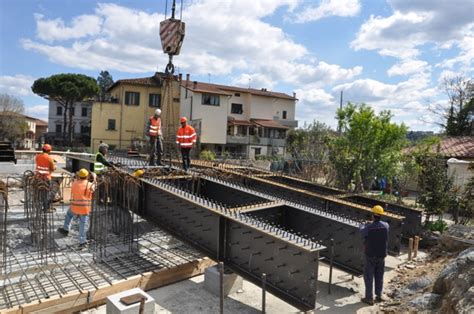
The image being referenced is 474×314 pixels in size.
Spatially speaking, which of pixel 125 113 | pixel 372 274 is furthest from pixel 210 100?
pixel 372 274

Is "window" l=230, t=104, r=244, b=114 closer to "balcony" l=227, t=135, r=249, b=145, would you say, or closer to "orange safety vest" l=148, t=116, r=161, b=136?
"balcony" l=227, t=135, r=249, b=145

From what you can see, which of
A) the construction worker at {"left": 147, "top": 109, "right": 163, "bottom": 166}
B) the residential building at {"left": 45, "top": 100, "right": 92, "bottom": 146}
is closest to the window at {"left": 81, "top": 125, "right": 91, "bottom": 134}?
the residential building at {"left": 45, "top": 100, "right": 92, "bottom": 146}

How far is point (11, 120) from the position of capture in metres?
46.4

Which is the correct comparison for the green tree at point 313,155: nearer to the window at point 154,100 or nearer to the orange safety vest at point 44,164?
the orange safety vest at point 44,164

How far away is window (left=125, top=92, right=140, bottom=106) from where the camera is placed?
127 feet

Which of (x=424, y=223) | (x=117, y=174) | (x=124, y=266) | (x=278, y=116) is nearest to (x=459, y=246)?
(x=424, y=223)

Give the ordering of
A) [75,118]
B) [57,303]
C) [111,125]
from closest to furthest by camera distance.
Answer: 1. [57,303]
2. [111,125]
3. [75,118]

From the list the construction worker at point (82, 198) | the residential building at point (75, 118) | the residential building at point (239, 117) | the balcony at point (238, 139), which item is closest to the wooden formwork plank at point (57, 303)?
the construction worker at point (82, 198)

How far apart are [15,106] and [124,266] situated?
53087 mm

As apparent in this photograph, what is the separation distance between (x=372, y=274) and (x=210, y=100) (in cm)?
3606

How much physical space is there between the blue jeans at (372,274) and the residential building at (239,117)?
28314 mm

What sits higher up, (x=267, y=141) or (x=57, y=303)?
(x=267, y=141)

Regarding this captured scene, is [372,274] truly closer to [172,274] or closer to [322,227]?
[322,227]

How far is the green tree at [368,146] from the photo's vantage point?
14.5 m
